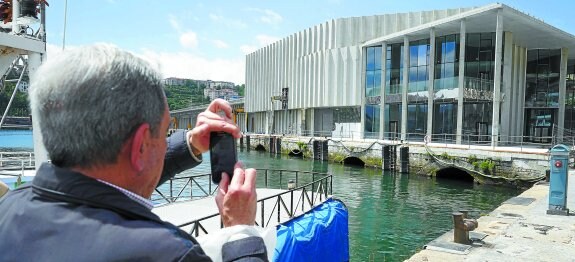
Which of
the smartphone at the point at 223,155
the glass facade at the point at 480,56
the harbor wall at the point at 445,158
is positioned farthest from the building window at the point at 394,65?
the smartphone at the point at 223,155

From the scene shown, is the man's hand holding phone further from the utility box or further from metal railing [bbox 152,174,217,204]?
the utility box

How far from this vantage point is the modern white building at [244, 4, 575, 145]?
3253 cm

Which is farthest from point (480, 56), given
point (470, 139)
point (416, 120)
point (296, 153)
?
point (296, 153)

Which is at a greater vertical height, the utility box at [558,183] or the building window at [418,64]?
the building window at [418,64]

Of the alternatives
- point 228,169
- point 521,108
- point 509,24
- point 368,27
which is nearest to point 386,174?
point 509,24

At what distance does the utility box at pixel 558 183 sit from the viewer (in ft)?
34.9

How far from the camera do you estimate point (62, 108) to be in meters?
1.32

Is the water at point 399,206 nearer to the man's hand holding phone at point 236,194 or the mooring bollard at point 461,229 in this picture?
the mooring bollard at point 461,229

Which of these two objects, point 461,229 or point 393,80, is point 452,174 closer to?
point 393,80

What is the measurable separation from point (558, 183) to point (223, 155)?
11463mm

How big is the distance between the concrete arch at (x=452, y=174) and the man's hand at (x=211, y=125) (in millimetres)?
27604

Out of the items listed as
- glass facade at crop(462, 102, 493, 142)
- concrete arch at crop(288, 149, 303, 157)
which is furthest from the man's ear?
concrete arch at crop(288, 149, 303, 157)

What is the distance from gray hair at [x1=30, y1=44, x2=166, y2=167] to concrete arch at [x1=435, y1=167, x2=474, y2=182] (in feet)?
93.3

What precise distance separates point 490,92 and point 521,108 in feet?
28.3
